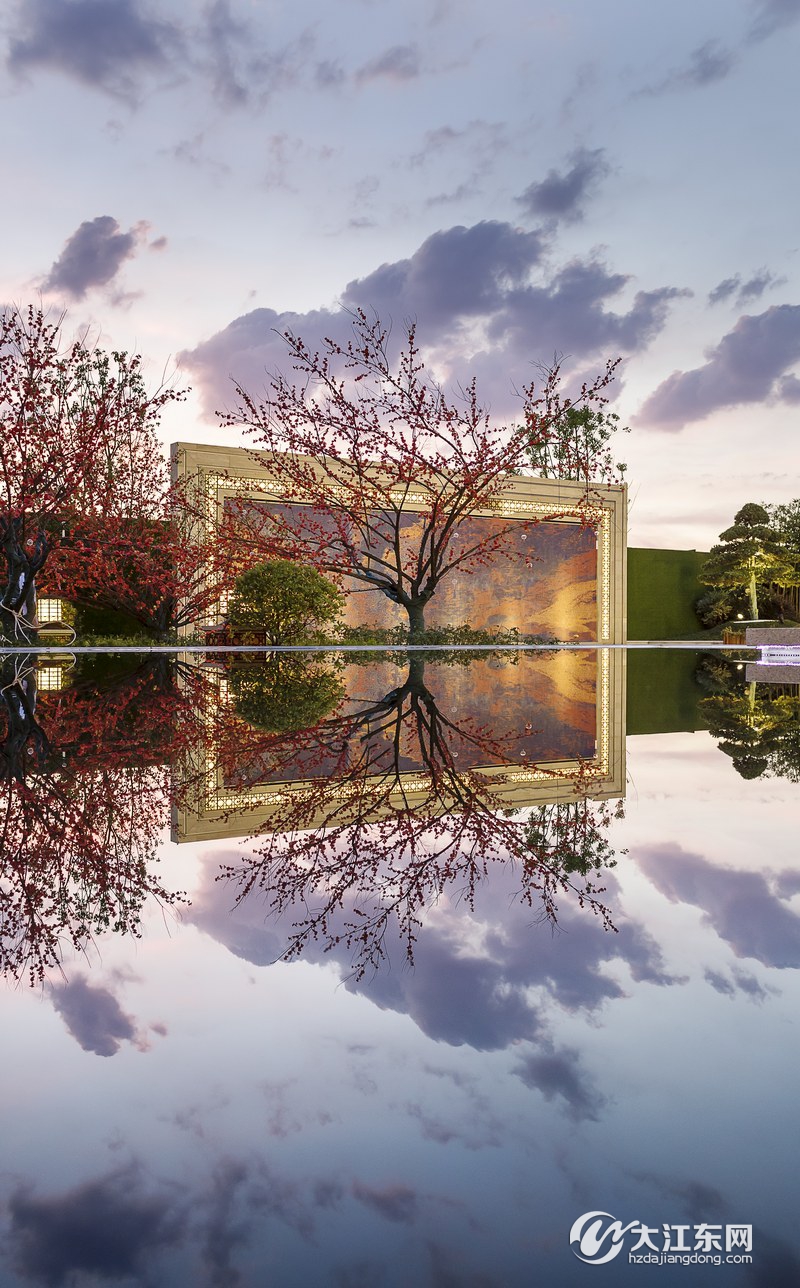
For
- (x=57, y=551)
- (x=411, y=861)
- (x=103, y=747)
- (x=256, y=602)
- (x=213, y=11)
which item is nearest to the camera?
(x=411, y=861)

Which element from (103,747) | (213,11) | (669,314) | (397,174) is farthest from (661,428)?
(103,747)

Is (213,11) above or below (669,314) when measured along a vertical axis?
above

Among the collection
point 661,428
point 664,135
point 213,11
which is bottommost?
point 661,428

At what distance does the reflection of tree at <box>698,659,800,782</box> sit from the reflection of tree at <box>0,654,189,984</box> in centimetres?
219

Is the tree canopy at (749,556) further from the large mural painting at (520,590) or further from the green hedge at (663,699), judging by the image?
the green hedge at (663,699)

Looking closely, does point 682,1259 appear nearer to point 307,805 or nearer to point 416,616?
point 307,805

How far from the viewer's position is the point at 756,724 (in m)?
4.85

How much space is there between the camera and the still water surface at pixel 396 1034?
75 centimetres

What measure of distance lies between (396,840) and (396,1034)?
111 cm

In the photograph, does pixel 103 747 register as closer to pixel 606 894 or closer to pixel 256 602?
pixel 606 894

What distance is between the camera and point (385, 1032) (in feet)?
3.72

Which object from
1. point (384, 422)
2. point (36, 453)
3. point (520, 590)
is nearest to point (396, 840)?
point (36, 453)

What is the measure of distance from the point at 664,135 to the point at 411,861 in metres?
11.6

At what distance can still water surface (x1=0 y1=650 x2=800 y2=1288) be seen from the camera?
0.75 meters
